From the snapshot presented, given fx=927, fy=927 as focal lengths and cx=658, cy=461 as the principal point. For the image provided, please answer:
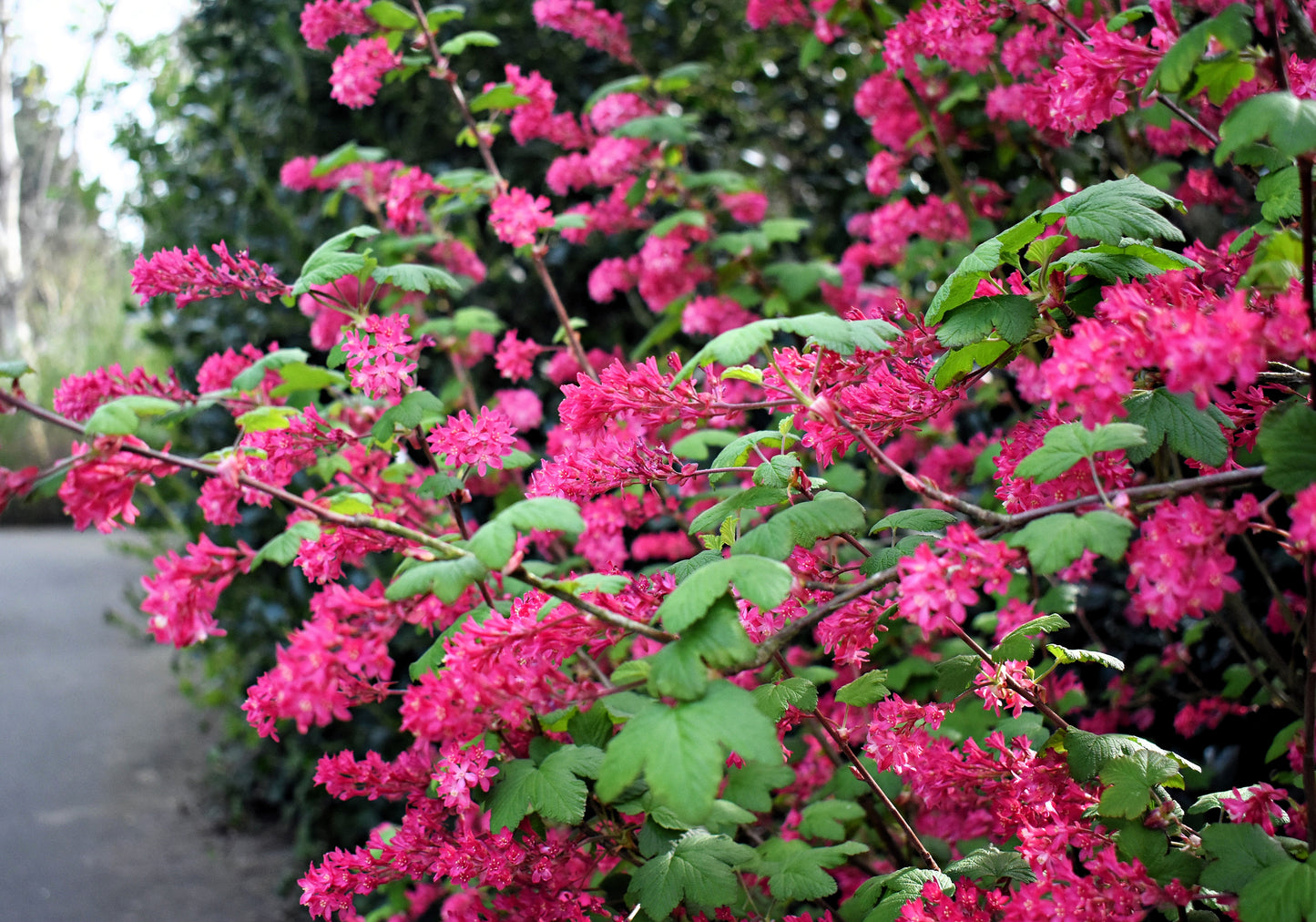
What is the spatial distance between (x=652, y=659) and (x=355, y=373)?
82 cm

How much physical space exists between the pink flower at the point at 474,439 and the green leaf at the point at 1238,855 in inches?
45.9

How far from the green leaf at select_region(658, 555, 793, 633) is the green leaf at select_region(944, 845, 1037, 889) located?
0.71 m

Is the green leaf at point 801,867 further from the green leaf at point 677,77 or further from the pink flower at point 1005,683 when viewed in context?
the green leaf at point 677,77

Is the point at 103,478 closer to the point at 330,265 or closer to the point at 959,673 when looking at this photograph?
the point at 330,265

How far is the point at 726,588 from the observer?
109 centimetres

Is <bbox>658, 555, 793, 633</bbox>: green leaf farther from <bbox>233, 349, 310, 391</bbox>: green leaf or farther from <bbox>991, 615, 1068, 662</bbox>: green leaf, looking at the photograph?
<bbox>233, 349, 310, 391</bbox>: green leaf

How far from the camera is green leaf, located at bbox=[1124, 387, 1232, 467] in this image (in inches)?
45.6

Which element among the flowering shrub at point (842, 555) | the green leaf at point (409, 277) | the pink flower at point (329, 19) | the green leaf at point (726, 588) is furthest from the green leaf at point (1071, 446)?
the pink flower at point (329, 19)

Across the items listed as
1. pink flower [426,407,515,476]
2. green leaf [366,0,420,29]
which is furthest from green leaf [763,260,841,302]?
pink flower [426,407,515,476]

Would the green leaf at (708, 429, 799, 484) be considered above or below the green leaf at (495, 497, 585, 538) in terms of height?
below

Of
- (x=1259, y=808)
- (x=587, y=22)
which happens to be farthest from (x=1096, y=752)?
(x=587, y=22)

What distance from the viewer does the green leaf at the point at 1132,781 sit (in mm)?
1273

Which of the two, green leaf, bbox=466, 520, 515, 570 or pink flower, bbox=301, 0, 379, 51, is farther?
pink flower, bbox=301, 0, 379, 51

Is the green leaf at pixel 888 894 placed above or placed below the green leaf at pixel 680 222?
below
